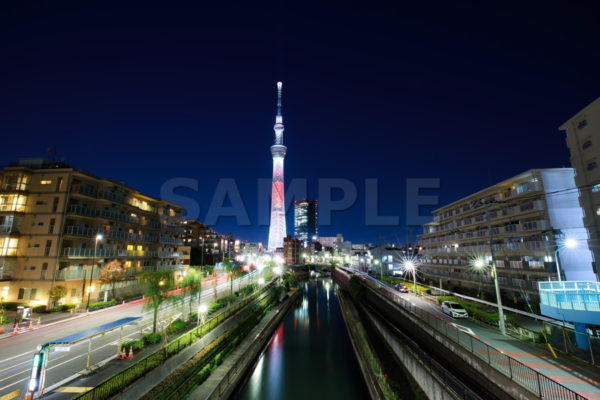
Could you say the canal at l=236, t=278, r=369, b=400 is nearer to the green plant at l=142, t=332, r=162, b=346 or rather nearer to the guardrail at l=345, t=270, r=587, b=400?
the green plant at l=142, t=332, r=162, b=346

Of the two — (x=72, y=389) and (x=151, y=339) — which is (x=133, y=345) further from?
(x=72, y=389)

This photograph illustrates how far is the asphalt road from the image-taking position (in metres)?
12.4

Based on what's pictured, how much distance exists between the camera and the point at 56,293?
80.9ft

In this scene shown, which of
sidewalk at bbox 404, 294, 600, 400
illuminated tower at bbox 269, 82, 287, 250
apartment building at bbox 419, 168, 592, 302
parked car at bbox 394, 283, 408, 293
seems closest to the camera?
sidewalk at bbox 404, 294, 600, 400

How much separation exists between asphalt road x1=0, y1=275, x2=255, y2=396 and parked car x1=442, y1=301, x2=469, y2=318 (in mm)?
21750

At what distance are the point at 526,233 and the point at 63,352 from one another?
40145 millimetres

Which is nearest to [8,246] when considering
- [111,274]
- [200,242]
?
[111,274]

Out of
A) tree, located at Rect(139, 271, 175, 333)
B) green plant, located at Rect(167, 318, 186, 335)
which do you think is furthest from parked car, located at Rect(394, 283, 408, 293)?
tree, located at Rect(139, 271, 175, 333)

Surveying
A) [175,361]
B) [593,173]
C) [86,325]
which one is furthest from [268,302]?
[593,173]

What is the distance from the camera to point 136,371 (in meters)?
11.9

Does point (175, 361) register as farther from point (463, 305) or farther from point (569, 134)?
point (569, 134)

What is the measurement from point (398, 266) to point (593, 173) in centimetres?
6189

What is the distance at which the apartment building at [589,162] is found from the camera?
74.2 ft

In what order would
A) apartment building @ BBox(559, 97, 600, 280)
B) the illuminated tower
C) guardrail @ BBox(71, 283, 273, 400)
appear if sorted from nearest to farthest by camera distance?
guardrail @ BBox(71, 283, 273, 400) → apartment building @ BBox(559, 97, 600, 280) → the illuminated tower
